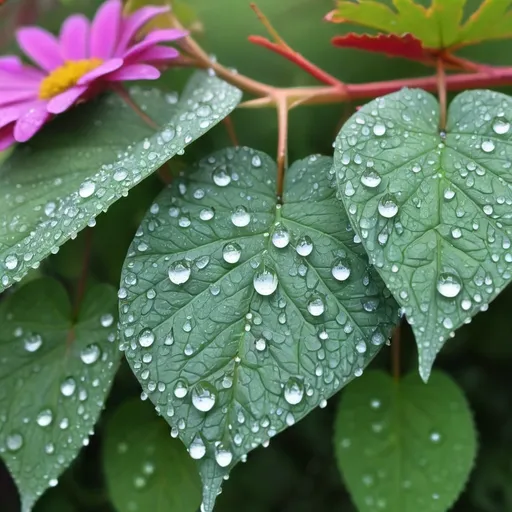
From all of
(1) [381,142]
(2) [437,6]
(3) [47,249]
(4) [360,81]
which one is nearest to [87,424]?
(3) [47,249]

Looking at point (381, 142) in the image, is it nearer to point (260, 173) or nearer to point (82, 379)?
point (260, 173)

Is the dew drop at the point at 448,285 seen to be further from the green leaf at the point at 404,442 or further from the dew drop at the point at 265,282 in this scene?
the green leaf at the point at 404,442

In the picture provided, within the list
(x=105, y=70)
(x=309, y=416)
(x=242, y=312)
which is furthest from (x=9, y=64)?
(x=309, y=416)

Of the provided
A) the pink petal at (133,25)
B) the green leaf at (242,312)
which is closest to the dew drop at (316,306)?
the green leaf at (242,312)

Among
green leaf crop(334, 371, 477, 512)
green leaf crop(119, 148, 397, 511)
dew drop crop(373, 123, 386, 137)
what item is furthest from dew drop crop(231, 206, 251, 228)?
green leaf crop(334, 371, 477, 512)

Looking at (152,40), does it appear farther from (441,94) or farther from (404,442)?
(404,442)

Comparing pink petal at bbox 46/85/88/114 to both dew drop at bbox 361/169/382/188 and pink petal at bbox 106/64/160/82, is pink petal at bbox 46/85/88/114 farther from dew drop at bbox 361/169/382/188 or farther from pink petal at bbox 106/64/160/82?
dew drop at bbox 361/169/382/188
